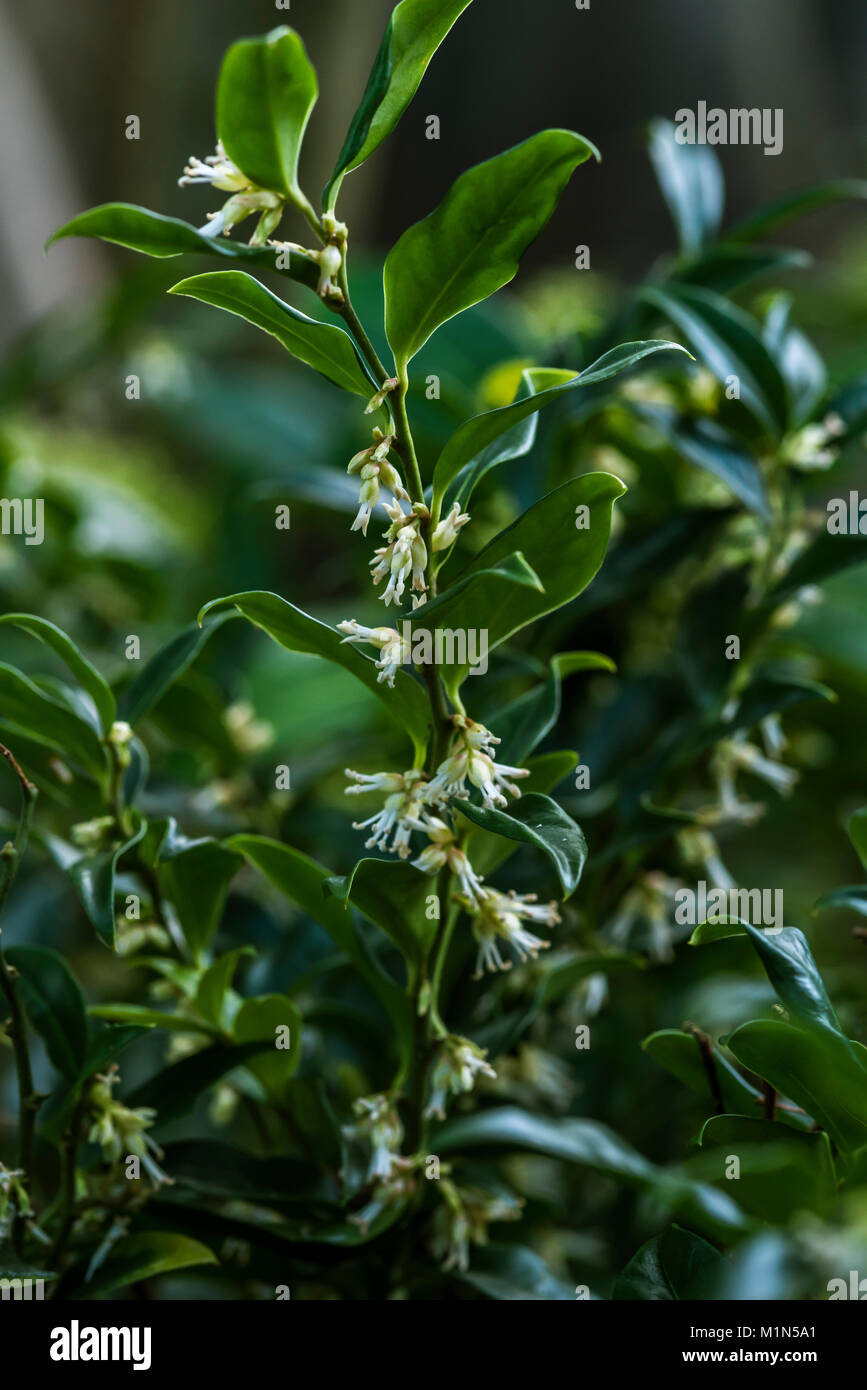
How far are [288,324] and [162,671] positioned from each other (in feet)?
0.61

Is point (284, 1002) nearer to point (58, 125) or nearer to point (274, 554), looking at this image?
point (274, 554)

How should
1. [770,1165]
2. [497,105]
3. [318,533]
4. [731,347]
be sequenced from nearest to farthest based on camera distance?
[770,1165]
[731,347]
[318,533]
[497,105]

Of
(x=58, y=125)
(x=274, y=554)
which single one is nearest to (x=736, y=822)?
(x=274, y=554)

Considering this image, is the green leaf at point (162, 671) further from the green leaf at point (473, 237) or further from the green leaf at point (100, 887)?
the green leaf at point (473, 237)

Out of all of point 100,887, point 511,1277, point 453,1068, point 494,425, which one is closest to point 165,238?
point 494,425

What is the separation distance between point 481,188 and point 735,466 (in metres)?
0.28

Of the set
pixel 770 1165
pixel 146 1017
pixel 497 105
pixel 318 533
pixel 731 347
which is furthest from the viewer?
pixel 497 105

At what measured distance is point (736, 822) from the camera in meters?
0.70

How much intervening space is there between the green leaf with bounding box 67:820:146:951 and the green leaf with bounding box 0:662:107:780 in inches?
1.9

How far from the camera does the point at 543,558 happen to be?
436 millimetres

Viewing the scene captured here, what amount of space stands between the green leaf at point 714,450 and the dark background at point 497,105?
1171 millimetres

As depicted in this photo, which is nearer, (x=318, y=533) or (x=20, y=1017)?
(x=20, y=1017)

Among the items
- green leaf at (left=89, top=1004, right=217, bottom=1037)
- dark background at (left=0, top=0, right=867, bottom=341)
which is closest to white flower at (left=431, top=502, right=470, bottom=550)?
green leaf at (left=89, top=1004, right=217, bottom=1037)

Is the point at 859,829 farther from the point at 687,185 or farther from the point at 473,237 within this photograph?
the point at 687,185
